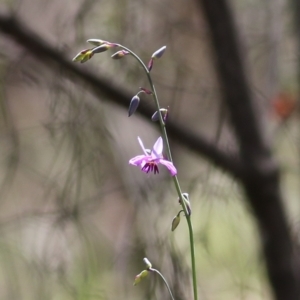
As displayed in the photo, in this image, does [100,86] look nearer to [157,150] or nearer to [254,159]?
[254,159]

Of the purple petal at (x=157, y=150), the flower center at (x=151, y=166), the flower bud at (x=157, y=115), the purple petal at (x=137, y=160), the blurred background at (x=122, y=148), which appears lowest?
the blurred background at (x=122, y=148)

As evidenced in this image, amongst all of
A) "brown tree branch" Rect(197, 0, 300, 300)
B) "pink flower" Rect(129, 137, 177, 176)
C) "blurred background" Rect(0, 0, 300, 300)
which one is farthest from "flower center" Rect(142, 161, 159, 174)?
"brown tree branch" Rect(197, 0, 300, 300)

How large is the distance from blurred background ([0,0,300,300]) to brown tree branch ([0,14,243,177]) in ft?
0.03

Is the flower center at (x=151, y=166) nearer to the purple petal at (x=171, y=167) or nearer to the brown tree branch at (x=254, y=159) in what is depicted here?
the purple petal at (x=171, y=167)

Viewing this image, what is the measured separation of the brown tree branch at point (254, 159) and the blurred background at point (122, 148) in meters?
0.05

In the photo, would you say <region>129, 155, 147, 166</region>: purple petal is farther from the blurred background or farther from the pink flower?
the blurred background

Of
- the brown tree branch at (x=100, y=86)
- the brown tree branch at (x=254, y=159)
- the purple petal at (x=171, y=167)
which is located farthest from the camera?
the brown tree branch at (x=254, y=159)

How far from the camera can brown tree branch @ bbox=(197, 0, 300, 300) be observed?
1.31 m

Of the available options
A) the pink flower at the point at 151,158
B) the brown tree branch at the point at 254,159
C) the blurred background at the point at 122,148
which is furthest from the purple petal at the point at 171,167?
the brown tree branch at the point at 254,159

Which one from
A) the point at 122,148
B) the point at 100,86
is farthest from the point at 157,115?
the point at 122,148

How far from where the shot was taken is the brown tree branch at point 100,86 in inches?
47.4

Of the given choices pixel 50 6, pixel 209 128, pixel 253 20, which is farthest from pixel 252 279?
pixel 50 6

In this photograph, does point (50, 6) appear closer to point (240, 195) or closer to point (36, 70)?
point (36, 70)

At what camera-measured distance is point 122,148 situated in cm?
156
